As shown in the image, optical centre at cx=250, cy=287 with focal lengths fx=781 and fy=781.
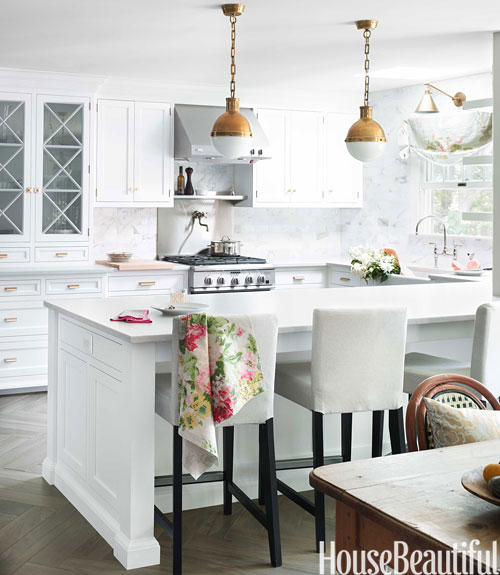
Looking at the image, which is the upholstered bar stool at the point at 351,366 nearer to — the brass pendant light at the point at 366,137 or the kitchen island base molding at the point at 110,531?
the kitchen island base molding at the point at 110,531

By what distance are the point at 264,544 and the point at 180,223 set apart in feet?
13.6

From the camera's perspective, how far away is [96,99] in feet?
20.4

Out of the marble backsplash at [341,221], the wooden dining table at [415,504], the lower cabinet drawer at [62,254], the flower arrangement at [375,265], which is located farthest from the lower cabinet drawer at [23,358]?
the wooden dining table at [415,504]

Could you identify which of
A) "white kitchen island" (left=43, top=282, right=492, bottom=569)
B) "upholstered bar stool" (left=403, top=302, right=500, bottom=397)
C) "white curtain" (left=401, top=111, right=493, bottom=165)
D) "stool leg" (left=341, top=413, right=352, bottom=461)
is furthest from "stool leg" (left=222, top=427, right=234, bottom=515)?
"white curtain" (left=401, top=111, right=493, bottom=165)

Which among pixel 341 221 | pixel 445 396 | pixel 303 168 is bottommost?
pixel 445 396

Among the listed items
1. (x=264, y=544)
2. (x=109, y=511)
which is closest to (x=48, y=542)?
(x=109, y=511)

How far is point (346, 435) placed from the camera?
139 inches

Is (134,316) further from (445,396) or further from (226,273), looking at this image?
(226,273)

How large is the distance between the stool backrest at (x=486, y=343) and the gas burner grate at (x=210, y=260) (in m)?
3.34

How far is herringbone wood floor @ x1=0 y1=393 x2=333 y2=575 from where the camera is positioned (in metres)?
3.10

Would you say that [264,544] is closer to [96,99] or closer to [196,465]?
[196,465]

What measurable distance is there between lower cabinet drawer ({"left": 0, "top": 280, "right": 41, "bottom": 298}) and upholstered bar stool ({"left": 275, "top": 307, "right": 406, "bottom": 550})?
3.14 m

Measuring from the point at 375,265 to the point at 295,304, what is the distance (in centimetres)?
226

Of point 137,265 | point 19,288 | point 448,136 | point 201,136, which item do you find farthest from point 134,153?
point 448,136
